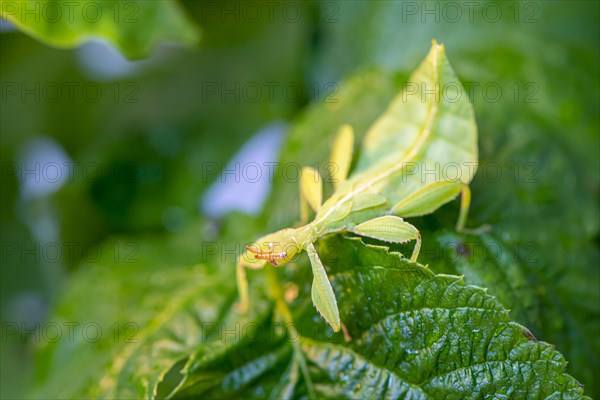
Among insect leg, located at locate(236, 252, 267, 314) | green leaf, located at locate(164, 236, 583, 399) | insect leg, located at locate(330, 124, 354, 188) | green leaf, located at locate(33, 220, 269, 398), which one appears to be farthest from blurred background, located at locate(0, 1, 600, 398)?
green leaf, located at locate(164, 236, 583, 399)

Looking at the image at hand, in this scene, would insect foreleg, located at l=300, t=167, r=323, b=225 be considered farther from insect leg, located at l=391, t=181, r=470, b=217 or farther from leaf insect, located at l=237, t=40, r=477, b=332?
insect leg, located at l=391, t=181, r=470, b=217

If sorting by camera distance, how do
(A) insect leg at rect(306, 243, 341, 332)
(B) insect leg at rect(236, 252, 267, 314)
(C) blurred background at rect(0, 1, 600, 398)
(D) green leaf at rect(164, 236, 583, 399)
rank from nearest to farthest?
(D) green leaf at rect(164, 236, 583, 399) → (A) insect leg at rect(306, 243, 341, 332) → (B) insect leg at rect(236, 252, 267, 314) → (C) blurred background at rect(0, 1, 600, 398)

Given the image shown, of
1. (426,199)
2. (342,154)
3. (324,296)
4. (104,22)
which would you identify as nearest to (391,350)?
(324,296)

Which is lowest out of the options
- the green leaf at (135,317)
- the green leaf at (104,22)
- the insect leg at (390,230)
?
the green leaf at (135,317)

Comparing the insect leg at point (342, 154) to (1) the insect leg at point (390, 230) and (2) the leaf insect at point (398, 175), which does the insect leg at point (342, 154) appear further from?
(1) the insect leg at point (390, 230)

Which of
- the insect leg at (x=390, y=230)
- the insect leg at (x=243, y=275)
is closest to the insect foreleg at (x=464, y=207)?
the insect leg at (x=390, y=230)

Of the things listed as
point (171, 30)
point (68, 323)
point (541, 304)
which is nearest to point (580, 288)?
point (541, 304)

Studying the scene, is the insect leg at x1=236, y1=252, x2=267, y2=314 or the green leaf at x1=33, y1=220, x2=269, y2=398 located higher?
the insect leg at x1=236, y1=252, x2=267, y2=314
